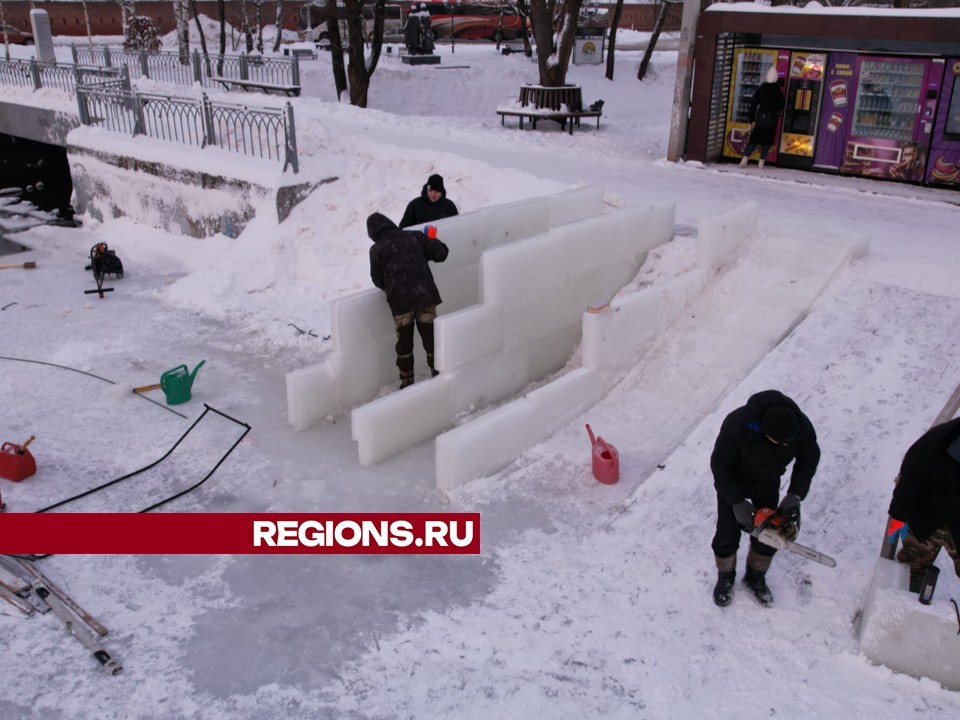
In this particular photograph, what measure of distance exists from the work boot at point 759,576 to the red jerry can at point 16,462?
546 cm

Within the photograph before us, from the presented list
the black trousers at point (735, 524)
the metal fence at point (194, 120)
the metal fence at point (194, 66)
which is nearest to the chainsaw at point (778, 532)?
→ the black trousers at point (735, 524)

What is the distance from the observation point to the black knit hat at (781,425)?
14.0 ft

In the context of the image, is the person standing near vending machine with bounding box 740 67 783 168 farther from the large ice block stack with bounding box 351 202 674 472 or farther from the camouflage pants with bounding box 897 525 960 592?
the camouflage pants with bounding box 897 525 960 592

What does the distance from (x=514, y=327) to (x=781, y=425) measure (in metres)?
3.73

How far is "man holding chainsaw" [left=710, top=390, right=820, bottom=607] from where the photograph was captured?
14.5 ft

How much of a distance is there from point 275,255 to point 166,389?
147 inches

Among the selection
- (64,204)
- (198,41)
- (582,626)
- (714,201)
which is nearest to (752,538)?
(582,626)

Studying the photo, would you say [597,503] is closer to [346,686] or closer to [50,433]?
[346,686]

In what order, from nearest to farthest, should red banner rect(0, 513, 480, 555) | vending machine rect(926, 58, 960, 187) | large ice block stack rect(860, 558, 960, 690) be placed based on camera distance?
large ice block stack rect(860, 558, 960, 690), red banner rect(0, 513, 480, 555), vending machine rect(926, 58, 960, 187)

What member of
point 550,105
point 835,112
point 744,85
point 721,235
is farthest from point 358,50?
point 721,235

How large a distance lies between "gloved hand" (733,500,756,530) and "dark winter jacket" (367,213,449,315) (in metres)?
3.65

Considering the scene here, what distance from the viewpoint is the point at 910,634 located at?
433 cm

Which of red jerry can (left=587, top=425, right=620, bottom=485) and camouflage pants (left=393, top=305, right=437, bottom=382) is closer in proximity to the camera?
red jerry can (left=587, top=425, right=620, bottom=485)

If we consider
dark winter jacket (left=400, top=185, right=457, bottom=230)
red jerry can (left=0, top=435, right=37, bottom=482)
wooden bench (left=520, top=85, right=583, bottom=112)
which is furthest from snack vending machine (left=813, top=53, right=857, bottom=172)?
red jerry can (left=0, top=435, right=37, bottom=482)
